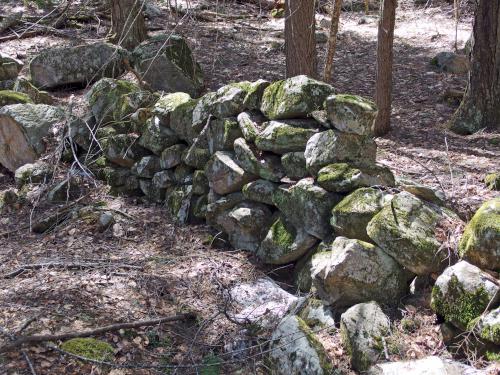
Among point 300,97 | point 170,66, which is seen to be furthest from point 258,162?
point 170,66

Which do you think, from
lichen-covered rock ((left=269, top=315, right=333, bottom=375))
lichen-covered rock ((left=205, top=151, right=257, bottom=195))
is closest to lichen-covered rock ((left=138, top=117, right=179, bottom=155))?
lichen-covered rock ((left=205, top=151, right=257, bottom=195))

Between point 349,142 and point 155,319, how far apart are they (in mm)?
1982

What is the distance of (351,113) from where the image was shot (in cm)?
431

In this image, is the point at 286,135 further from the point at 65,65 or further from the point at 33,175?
the point at 65,65

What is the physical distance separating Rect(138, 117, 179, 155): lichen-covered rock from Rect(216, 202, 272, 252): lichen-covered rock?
4.17ft

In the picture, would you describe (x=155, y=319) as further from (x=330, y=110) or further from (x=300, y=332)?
(x=330, y=110)

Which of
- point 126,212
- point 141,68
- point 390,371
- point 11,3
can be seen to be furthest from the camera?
point 11,3

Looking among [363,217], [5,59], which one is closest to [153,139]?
[363,217]

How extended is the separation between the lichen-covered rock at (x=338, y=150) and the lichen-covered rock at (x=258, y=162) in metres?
0.41

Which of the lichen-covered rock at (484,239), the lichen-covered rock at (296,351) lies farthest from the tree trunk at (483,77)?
the lichen-covered rock at (296,351)

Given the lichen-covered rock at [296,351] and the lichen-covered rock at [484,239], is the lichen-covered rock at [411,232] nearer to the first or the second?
the lichen-covered rock at [484,239]

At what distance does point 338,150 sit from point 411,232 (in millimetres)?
942

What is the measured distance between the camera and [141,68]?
8656mm

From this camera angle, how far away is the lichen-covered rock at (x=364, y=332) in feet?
11.2
